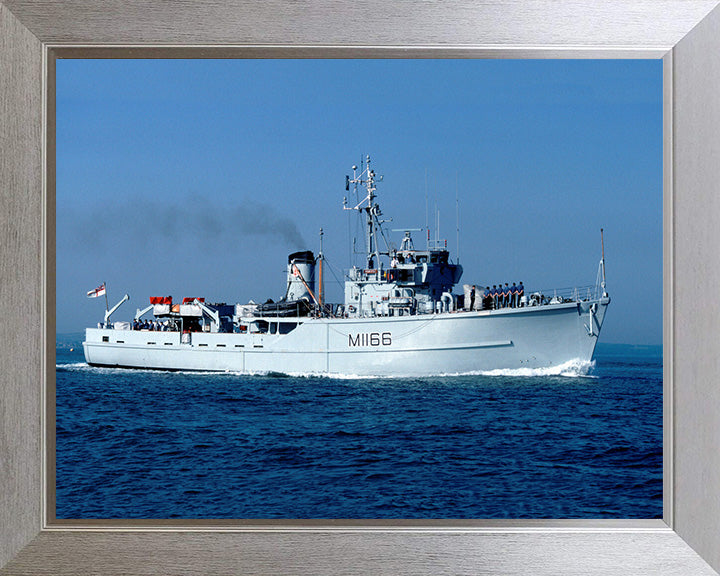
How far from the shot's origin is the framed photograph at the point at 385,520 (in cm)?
202

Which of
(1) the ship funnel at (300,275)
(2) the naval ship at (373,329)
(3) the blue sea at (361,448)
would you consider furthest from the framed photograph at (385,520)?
(1) the ship funnel at (300,275)

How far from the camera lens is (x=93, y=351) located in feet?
59.2

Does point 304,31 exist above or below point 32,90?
above

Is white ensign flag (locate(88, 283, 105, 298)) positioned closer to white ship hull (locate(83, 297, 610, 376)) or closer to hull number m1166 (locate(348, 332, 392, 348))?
white ship hull (locate(83, 297, 610, 376))

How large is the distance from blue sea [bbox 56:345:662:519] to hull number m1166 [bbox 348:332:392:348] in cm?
78

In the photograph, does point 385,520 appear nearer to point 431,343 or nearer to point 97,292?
Answer: point 431,343

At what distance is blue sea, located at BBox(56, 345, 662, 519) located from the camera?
7.09 m

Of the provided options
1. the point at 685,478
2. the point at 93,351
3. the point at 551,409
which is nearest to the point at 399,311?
the point at 551,409

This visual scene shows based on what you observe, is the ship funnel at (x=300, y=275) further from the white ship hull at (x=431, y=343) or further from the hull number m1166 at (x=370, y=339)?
the hull number m1166 at (x=370, y=339)

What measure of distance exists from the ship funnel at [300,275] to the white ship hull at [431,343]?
256 cm

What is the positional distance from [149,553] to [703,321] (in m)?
1.69

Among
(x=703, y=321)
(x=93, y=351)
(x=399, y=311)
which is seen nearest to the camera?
(x=703, y=321)

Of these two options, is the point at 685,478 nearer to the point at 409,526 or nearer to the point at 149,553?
the point at 409,526

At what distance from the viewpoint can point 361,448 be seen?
11.1 m
